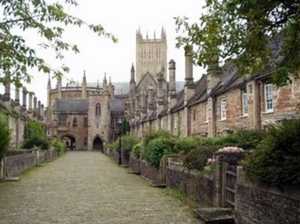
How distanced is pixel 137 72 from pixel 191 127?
109 m

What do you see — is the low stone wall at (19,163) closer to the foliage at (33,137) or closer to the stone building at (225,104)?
the foliage at (33,137)

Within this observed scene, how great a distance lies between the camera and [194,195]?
15445mm

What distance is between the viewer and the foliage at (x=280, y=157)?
796 centimetres

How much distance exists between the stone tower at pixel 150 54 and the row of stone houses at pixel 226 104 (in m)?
92.7

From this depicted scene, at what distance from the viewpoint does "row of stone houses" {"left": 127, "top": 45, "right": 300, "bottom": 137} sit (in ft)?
74.6

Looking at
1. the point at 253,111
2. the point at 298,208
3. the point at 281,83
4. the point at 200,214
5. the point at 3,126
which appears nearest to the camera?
the point at 298,208

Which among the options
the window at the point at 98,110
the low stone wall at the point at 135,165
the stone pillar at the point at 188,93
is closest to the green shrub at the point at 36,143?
the stone pillar at the point at 188,93

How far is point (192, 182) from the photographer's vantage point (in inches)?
618

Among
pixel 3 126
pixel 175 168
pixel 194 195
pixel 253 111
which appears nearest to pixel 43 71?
pixel 194 195

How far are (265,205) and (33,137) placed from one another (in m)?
49.1

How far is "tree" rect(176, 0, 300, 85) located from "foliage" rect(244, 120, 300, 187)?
38.3 inches

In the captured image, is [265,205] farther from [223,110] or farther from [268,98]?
[223,110]

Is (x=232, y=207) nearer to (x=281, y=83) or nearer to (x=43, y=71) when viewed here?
(x=281, y=83)

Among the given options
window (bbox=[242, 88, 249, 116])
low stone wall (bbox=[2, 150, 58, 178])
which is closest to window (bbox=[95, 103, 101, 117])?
low stone wall (bbox=[2, 150, 58, 178])
